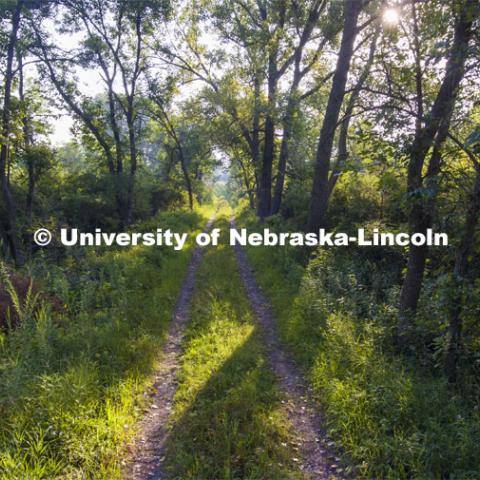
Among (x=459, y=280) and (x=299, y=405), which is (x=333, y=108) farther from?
(x=299, y=405)

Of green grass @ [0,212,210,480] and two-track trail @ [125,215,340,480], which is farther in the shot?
two-track trail @ [125,215,340,480]

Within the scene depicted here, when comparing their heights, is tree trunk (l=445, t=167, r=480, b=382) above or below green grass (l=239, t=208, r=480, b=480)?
above

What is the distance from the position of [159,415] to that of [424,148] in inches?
224

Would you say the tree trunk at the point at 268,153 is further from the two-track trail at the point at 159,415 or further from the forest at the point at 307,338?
the two-track trail at the point at 159,415

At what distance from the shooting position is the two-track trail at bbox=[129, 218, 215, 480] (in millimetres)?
4270

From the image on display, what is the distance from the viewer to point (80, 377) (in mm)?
5234

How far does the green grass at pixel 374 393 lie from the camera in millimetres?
3967

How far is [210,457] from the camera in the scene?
14.0 ft

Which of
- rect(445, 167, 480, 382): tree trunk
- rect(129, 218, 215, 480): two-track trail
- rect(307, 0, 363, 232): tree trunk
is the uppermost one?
rect(307, 0, 363, 232): tree trunk

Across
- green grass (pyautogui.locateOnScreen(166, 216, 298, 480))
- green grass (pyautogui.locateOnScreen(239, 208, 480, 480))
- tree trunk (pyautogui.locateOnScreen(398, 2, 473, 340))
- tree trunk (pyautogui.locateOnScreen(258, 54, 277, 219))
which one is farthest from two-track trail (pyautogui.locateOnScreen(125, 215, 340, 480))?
tree trunk (pyautogui.locateOnScreen(258, 54, 277, 219))

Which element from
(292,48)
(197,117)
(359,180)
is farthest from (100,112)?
(359,180)

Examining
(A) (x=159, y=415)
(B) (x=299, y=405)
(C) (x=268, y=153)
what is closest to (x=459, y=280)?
(B) (x=299, y=405)

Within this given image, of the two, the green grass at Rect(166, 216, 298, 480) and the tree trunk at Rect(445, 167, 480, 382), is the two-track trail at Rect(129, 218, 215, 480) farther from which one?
the tree trunk at Rect(445, 167, 480, 382)

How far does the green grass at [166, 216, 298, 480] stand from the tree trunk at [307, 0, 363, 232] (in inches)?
225
